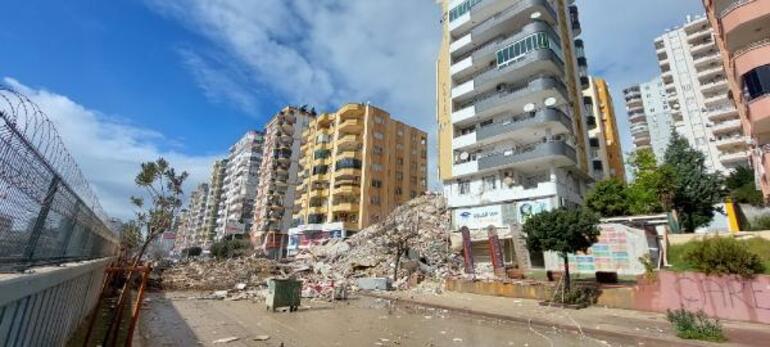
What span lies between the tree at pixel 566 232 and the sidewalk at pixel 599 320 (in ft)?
7.17

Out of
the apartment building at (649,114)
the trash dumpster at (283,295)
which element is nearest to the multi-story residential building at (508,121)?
the trash dumpster at (283,295)

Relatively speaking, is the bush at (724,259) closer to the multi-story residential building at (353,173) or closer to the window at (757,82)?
the window at (757,82)

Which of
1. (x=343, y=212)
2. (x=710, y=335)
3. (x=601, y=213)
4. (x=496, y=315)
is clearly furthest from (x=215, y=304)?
(x=343, y=212)

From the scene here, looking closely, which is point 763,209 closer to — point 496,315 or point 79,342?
point 496,315

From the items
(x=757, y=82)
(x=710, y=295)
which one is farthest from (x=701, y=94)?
(x=710, y=295)

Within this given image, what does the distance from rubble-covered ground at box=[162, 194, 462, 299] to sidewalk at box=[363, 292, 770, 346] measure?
20.7ft

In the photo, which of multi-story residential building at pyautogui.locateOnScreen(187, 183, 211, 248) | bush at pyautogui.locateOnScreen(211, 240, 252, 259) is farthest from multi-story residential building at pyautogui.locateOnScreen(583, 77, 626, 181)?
multi-story residential building at pyautogui.locateOnScreen(187, 183, 211, 248)

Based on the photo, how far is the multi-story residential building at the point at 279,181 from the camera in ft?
240

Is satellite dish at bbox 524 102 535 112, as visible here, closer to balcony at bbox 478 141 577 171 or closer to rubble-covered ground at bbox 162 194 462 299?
balcony at bbox 478 141 577 171

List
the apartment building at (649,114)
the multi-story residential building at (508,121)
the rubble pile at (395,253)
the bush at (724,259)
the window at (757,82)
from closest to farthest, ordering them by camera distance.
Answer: the bush at (724,259), the window at (757,82), the rubble pile at (395,253), the multi-story residential building at (508,121), the apartment building at (649,114)

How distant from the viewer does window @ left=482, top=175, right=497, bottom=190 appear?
113 ft

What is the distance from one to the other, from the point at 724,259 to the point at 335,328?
530 inches

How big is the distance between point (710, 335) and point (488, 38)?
33968 millimetres

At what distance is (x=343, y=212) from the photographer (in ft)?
189
